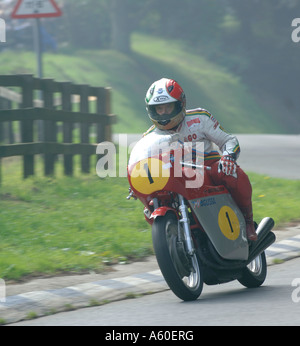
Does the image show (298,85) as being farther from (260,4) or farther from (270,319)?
(270,319)

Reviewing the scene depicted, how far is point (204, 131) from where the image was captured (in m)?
6.57

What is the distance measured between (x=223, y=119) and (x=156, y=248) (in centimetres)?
2504

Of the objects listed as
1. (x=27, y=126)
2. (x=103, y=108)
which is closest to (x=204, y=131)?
(x=27, y=126)

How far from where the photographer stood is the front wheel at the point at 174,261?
5902 mm

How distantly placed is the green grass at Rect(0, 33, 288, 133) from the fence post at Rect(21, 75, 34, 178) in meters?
15.1

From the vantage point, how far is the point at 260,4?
131 feet

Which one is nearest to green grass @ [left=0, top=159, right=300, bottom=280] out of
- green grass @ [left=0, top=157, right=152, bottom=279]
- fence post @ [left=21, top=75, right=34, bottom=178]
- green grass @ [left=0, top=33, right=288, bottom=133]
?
green grass @ [left=0, top=157, right=152, bottom=279]

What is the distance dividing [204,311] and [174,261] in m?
0.41

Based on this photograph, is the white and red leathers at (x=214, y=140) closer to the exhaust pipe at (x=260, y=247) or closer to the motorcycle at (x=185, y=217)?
the motorcycle at (x=185, y=217)

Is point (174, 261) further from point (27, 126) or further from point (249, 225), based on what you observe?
point (27, 126)

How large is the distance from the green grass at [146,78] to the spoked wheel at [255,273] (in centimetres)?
1958

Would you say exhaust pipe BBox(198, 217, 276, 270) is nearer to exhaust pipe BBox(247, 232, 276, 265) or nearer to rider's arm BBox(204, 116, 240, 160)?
exhaust pipe BBox(247, 232, 276, 265)

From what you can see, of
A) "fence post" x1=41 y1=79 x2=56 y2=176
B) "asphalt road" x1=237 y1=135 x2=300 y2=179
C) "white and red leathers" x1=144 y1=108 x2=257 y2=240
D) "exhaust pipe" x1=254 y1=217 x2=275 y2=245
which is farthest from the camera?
"asphalt road" x1=237 y1=135 x2=300 y2=179

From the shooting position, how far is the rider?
6.39 m
